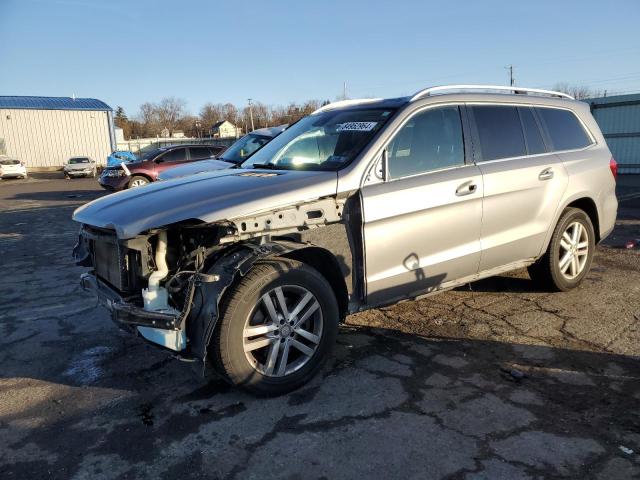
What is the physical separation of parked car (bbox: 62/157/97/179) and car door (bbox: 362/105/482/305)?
109ft

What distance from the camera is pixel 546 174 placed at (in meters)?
4.80

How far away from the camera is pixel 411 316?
15.8 ft

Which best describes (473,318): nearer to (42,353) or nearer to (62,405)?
(62,405)

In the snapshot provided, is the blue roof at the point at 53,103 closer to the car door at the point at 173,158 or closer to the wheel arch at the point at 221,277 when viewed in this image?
the car door at the point at 173,158

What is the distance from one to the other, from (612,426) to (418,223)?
1.79 m

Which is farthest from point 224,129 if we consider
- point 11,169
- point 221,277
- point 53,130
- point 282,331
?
point 221,277

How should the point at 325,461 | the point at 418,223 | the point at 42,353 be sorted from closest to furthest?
the point at 325,461 → the point at 418,223 → the point at 42,353

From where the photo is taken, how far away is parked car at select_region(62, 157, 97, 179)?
32.9 m

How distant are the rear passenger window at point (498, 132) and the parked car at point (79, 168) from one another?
109 feet

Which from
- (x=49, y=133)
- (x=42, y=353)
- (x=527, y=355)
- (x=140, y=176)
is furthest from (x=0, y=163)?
(x=527, y=355)

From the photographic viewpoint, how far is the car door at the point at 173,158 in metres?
17.6

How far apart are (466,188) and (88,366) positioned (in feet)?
10.9

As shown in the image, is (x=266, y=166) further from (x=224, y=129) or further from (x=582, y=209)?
(x=224, y=129)

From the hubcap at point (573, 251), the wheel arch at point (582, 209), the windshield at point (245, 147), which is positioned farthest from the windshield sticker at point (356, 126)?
the windshield at point (245, 147)
